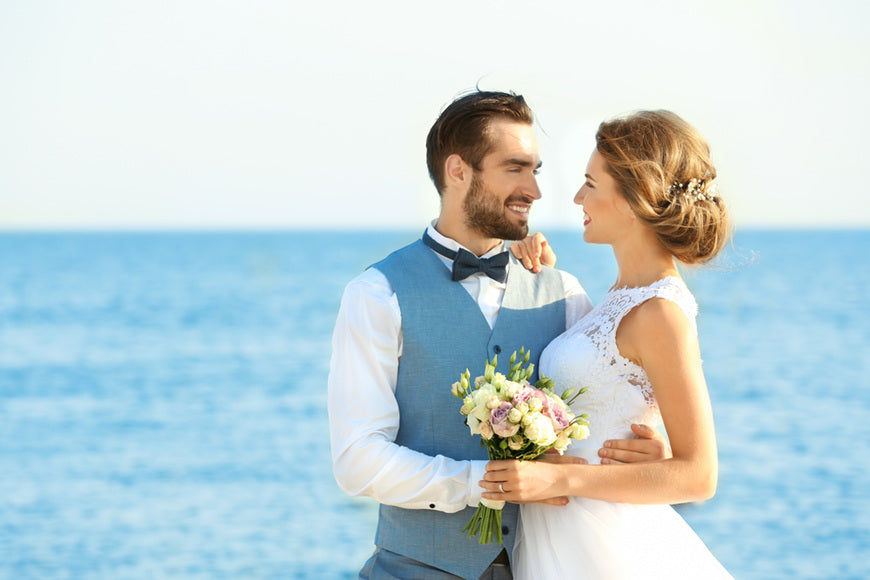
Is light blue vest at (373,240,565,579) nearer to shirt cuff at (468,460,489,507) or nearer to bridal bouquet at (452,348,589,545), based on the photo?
shirt cuff at (468,460,489,507)

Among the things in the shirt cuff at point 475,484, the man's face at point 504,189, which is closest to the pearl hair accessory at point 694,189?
the man's face at point 504,189

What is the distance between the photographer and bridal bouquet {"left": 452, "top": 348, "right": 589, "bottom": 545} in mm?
2553

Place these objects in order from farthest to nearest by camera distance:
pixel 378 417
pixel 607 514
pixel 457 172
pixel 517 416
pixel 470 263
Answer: pixel 457 172 < pixel 470 263 < pixel 378 417 < pixel 607 514 < pixel 517 416

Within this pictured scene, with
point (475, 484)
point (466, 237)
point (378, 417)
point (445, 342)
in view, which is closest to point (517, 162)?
point (466, 237)

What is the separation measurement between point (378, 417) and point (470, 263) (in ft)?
1.84

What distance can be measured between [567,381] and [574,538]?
438 millimetres

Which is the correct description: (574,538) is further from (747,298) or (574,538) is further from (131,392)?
(747,298)

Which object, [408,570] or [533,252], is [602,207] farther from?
[408,570]

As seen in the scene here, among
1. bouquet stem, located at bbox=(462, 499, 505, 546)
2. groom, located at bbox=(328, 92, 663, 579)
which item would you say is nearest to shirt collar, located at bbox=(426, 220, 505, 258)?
groom, located at bbox=(328, 92, 663, 579)

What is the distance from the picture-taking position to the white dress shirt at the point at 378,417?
2.86 meters

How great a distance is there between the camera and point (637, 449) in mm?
2846

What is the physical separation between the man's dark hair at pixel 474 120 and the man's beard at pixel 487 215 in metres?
0.08

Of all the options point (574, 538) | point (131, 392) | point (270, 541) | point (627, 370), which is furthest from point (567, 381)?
point (131, 392)

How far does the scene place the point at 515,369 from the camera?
2.71 meters
